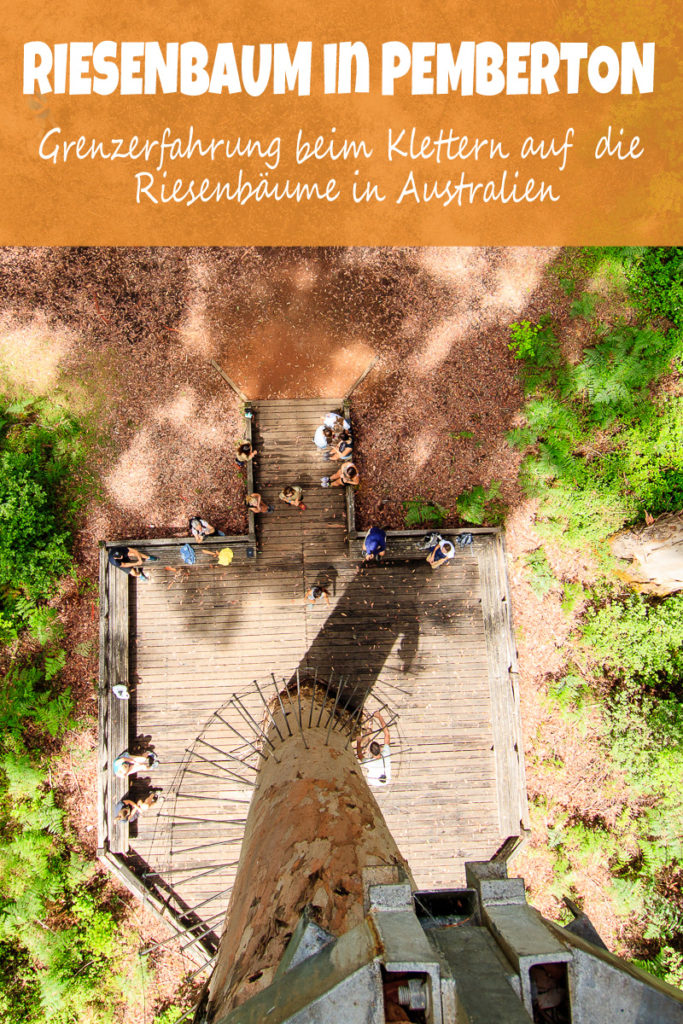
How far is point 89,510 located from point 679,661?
1319cm

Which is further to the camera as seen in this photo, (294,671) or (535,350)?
(535,350)

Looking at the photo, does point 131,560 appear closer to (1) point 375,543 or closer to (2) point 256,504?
(2) point 256,504

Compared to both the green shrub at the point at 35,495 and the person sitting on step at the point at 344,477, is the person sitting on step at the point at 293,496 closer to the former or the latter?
the person sitting on step at the point at 344,477

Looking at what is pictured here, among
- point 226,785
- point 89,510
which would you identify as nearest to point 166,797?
point 226,785

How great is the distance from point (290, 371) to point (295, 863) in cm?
972

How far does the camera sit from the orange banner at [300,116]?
1324 centimetres

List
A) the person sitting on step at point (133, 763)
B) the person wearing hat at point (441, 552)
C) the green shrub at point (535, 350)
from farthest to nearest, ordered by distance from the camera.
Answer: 1. the green shrub at point (535, 350)
2. the person wearing hat at point (441, 552)
3. the person sitting on step at point (133, 763)

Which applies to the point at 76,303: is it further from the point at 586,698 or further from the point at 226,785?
the point at 586,698

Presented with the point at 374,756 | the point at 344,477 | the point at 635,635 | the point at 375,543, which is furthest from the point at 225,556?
the point at 635,635

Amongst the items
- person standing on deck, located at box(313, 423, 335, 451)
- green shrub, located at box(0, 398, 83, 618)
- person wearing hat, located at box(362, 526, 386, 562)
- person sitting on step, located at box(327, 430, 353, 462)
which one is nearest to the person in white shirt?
person wearing hat, located at box(362, 526, 386, 562)

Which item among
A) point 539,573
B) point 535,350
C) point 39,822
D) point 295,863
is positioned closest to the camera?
point 295,863

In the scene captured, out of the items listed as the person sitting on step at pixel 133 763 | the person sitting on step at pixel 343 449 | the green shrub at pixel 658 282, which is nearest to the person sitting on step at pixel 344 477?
the person sitting on step at pixel 343 449

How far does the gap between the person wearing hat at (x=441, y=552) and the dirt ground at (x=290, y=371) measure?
1.37 m

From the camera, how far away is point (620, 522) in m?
12.8
